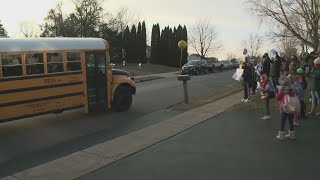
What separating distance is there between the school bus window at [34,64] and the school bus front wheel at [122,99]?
3.36 metres

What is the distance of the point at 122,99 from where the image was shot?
15.8 metres

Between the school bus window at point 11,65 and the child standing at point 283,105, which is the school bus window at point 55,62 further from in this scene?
the child standing at point 283,105

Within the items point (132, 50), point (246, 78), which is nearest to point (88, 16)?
point (132, 50)

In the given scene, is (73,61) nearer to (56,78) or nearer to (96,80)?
(56,78)

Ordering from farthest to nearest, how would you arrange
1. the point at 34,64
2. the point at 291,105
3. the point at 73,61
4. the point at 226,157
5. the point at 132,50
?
the point at 132,50, the point at 73,61, the point at 34,64, the point at 291,105, the point at 226,157

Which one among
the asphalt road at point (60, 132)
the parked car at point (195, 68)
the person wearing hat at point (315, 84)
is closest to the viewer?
the asphalt road at point (60, 132)

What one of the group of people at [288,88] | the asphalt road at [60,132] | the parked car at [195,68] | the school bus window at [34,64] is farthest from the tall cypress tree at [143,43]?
the school bus window at [34,64]

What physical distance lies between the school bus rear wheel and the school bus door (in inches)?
22.8

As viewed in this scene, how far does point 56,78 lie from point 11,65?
1.55m

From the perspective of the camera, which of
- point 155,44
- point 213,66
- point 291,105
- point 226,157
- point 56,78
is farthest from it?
point 155,44

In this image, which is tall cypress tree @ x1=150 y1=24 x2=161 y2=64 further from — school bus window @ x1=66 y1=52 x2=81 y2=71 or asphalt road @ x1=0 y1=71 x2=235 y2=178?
school bus window @ x1=66 y1=52 x2=81 y2=71

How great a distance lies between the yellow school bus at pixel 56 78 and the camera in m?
12.1

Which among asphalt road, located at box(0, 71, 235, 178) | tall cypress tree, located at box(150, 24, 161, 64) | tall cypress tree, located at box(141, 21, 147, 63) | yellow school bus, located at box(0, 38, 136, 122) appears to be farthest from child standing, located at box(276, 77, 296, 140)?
tall cypress tree, located at box(150, 24, 161, 64)

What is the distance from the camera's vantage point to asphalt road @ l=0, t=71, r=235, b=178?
9453 mm
